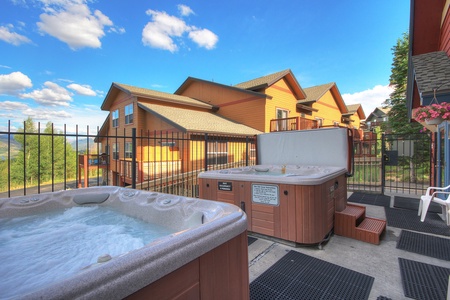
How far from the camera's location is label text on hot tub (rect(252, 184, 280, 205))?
2.73m

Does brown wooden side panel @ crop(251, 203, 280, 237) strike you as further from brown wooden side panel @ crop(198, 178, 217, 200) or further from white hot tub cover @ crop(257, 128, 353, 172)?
white hot tub cover @ crop(257, 128, 353, 172)

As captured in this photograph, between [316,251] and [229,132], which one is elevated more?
[229,132]

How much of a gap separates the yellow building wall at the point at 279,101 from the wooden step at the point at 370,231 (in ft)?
27.3

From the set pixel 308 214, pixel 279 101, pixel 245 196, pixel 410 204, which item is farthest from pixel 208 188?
pixel 279 101

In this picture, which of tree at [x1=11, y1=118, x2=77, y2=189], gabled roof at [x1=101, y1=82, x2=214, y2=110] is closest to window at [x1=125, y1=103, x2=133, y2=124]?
gabled roof at [x1=101, y1=82, x2=214, y2=110]

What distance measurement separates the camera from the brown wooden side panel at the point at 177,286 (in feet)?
2.74

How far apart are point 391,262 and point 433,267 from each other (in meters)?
0.37

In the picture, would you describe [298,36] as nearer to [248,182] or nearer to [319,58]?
[319,58]

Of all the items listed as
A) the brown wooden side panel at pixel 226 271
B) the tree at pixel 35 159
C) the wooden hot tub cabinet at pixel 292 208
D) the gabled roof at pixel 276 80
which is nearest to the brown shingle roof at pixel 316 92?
the gabled roof at pixel 276 80

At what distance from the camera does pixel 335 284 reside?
195cm

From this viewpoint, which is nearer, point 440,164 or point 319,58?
point 440,164

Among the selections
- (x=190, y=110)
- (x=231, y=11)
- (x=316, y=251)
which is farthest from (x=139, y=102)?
(x=316, y=251)

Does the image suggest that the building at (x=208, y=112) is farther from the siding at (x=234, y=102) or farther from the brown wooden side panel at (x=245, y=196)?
the brown wooden side panel at (x=245, y=196)

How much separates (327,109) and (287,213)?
15860 mm
